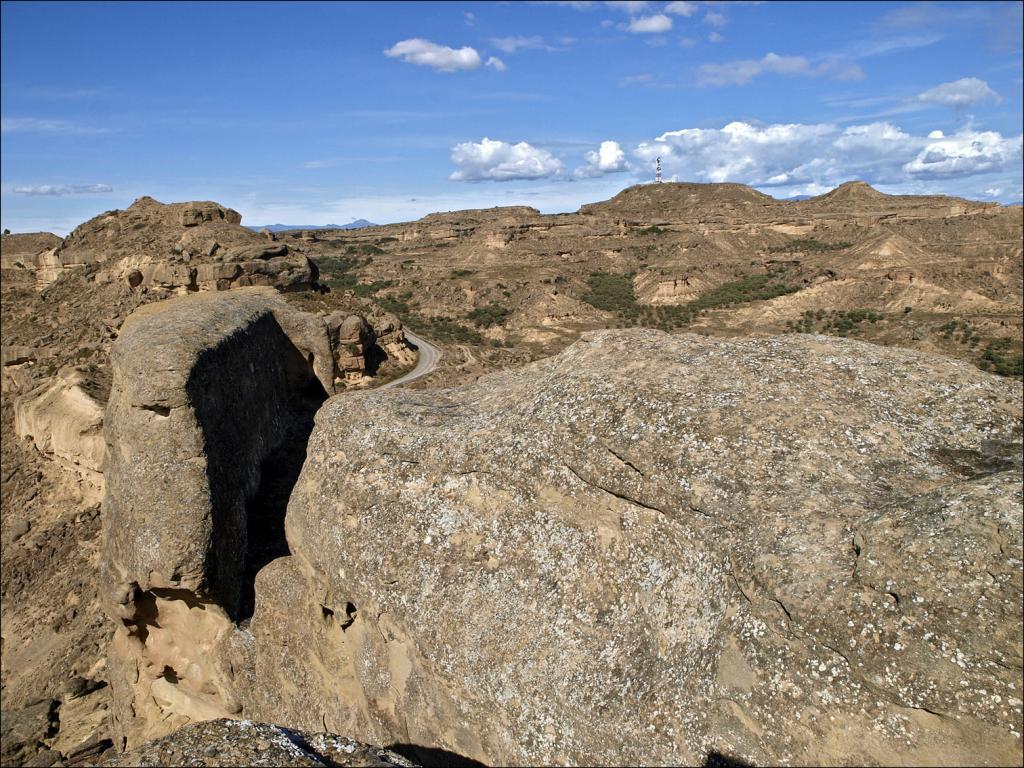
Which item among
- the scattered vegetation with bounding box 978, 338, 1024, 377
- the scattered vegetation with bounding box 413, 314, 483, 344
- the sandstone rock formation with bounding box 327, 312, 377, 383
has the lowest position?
the scattered vegetation with bounding box 978, 338, 1024, 377

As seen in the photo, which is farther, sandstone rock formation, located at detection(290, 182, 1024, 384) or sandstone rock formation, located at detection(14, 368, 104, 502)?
sandstone rock formation, located at detection(290, 182, 1024, 384)

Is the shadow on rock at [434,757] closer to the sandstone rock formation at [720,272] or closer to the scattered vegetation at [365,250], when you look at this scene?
the sandstone rock formation at [720,272]

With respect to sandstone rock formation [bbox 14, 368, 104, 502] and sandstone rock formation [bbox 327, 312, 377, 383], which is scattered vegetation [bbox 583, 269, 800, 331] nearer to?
sandstone rock formation [bbox 327, 312, 377, 383]

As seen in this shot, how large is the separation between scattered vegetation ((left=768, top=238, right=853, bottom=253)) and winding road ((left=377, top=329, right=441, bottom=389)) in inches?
3109

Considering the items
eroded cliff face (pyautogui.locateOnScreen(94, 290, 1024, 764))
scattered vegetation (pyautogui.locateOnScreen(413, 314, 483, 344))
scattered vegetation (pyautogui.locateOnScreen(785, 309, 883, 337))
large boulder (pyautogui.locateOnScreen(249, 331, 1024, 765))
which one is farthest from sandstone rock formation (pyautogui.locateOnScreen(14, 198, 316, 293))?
scattered vegetation (pyautogui.locateOnScreen(785, 309, 883, 337))

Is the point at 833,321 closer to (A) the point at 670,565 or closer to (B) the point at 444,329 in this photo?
(B) the point at 444,329

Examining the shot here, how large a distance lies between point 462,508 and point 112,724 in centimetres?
1480

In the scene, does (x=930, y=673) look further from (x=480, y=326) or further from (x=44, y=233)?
(x=44, y=233)

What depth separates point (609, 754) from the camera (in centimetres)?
973

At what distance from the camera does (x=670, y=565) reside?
10.6m

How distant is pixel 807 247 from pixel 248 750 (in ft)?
372

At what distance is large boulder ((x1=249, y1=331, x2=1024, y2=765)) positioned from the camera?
8414 millimetres

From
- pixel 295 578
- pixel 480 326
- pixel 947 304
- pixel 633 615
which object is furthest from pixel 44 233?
pixel 947 304

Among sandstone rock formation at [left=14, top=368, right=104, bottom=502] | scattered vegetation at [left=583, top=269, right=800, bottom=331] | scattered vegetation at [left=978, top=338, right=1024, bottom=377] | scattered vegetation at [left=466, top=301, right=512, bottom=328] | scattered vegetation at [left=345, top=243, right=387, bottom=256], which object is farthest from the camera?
scattered vegetation at [left=345, top=243, right=387, bottom=256]
